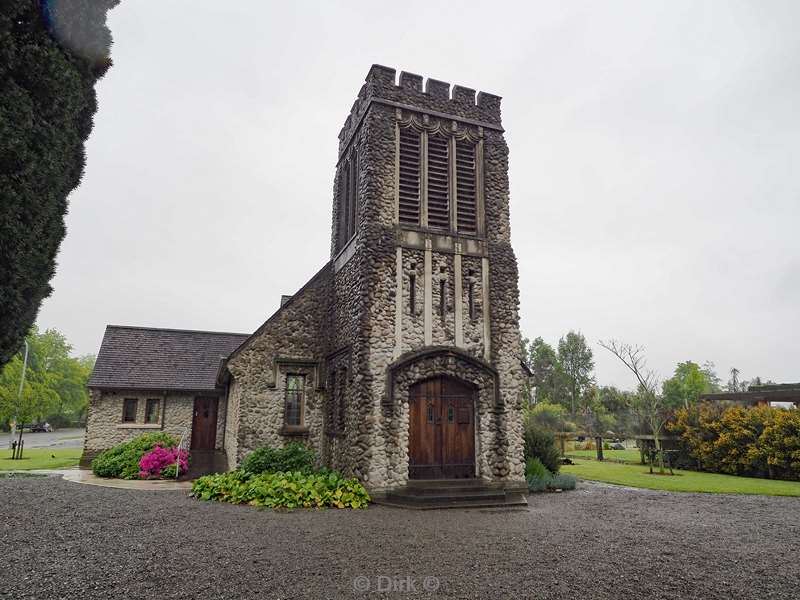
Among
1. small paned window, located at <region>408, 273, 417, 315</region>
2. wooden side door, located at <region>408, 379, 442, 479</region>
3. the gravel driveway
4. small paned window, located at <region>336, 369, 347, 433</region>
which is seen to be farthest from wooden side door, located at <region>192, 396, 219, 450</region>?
small paned window, located at <region>408, 273, 417, 315</region>

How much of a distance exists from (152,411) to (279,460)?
9.58 meters

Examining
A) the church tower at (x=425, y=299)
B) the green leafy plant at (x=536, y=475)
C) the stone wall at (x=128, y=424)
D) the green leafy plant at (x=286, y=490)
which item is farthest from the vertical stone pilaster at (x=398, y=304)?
the stone wall at (x=128, y=424)

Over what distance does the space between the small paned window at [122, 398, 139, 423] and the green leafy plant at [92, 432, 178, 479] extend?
196 cm

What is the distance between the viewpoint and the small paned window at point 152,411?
19766 millimetres

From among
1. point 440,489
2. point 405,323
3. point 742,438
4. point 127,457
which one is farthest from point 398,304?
point 742,438

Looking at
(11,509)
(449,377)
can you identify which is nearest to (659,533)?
(449,377)

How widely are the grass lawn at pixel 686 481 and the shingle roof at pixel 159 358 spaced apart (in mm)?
15404

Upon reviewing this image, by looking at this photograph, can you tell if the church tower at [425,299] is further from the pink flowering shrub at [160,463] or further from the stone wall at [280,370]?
the pink flowering shrub at [160,463]

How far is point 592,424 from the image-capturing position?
1682 inches

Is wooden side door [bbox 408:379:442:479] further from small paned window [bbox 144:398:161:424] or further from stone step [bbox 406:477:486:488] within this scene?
small paned window [bbox 144:398:161:424]

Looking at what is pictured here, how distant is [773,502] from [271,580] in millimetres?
13170

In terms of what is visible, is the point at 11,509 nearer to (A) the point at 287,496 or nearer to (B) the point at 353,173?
(A) the point at 287,496

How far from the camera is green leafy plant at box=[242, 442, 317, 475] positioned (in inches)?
511

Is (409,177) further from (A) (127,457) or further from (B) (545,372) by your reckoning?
(B) (545,372)
